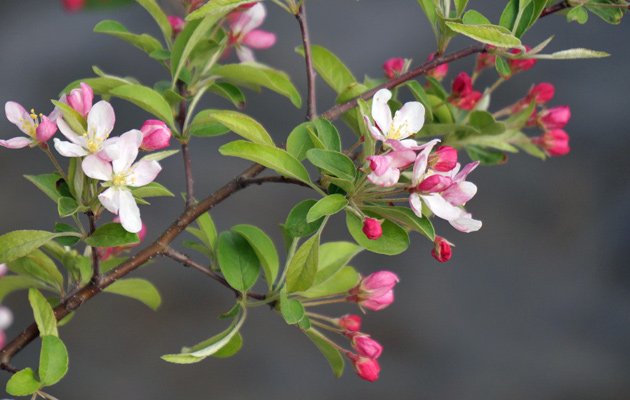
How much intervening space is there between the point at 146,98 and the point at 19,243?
16 cm

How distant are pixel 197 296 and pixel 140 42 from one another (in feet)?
4.71

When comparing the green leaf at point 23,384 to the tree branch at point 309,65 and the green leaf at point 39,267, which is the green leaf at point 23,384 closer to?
the green leaf at point 39,267

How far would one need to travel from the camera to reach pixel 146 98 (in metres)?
0.72

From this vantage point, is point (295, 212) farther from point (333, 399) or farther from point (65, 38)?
point (65, 38)

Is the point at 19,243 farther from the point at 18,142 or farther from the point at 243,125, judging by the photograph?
the point at 243,125

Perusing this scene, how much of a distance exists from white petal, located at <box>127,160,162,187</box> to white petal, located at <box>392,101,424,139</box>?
0.20 m

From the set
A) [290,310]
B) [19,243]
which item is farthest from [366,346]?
[19,243]

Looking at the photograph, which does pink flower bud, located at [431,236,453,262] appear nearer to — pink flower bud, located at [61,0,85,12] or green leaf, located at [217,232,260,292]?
green leaf, located at [217,232,260,292]

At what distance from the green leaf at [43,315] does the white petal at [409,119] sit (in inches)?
13.4

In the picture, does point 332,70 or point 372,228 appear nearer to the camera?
point 372,228

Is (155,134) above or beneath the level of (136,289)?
above

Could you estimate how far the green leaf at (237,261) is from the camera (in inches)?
30.5

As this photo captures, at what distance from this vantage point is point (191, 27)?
2.63 feet

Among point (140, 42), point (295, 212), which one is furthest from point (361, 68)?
point (295, 212)
